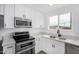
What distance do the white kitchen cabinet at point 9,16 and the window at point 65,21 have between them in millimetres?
2173

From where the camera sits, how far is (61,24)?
2.76m

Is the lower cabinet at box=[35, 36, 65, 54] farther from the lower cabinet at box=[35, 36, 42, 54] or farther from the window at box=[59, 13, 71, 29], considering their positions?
the window at box=[59, 13, 71, 29]

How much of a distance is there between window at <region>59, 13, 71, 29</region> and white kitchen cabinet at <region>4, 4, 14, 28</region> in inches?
85.6

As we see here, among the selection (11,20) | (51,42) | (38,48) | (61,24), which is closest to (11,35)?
(11,20)

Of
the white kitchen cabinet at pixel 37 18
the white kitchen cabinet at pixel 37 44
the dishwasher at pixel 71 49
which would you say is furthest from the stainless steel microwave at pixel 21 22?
the dishwasher at pixel 71 49

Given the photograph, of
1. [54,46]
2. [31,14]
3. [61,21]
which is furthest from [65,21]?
[31,14]

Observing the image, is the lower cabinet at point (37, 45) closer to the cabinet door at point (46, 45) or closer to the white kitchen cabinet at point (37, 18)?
the cabinet door at point (46, 45)

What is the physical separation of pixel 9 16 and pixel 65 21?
233cm

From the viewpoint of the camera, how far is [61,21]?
2.77 metres

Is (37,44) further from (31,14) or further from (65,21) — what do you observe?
(65,21)

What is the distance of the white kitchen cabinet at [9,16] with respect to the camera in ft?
6.06

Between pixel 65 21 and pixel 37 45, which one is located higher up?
pixel 65 21

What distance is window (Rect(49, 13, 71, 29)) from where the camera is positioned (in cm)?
246

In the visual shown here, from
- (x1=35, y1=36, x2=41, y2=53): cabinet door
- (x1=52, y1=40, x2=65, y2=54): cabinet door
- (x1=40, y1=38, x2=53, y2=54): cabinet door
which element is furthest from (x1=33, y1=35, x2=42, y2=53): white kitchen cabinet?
(x1=52, y1=40, x2=65, y2=54): cabinet door
